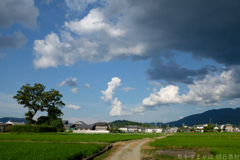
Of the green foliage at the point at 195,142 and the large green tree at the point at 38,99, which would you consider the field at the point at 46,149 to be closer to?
the green foliage at the point at 195,142

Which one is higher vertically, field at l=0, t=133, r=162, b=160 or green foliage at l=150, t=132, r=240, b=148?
field at l=0, t=133, r=162, b=160

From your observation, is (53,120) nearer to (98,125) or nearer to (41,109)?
(41,109)

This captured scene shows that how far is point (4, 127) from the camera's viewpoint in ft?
254

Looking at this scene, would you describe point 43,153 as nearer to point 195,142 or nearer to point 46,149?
point 46,149

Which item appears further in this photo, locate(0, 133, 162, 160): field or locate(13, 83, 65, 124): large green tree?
locate(13, 83, 65, 124): large green tree

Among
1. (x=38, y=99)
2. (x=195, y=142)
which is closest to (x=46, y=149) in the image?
(x=195, y=142)

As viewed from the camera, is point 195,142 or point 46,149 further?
point 195,142

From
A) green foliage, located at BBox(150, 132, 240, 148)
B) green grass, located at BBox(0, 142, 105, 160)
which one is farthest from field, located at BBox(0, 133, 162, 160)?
green foliage, located at BBox(150, 132, 240, 148)

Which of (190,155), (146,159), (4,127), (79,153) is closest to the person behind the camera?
(79,153)

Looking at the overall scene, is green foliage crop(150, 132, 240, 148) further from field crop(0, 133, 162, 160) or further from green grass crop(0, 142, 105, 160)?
green grass crop(0, 142, 105, 160)

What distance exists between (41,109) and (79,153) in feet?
199

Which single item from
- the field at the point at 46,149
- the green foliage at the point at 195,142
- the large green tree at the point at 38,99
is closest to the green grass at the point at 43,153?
the field at the point at 46,149

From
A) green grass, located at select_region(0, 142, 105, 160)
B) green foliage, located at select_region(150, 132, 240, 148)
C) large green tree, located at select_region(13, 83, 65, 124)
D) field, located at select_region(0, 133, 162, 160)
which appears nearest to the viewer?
green grass, located at select_region(0, 142, 105, 160)

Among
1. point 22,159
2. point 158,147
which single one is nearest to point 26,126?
point 158,147
